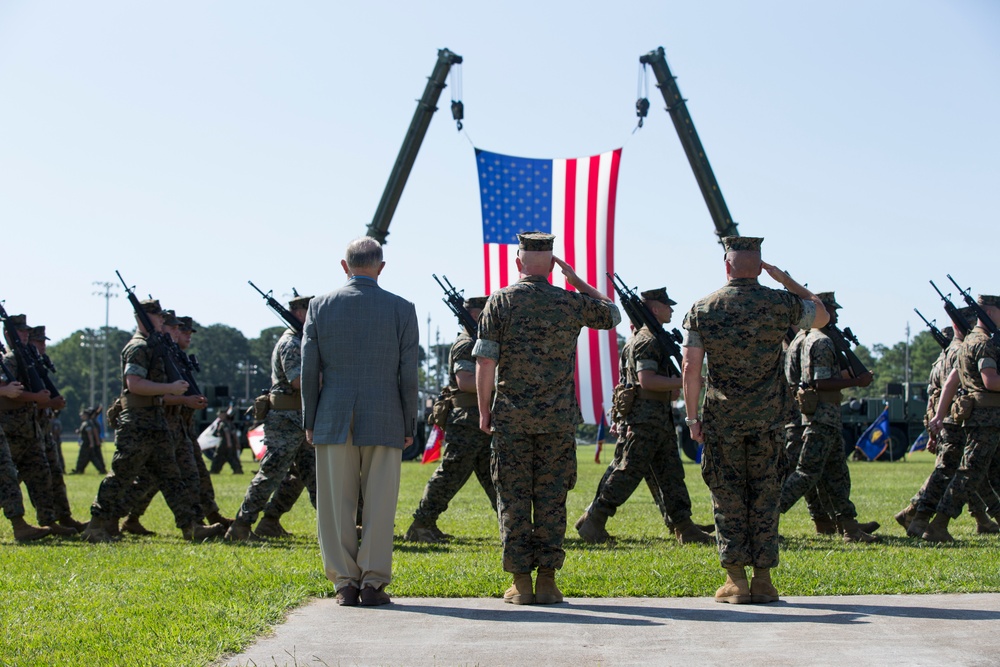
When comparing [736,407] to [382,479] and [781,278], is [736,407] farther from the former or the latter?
[382,479]

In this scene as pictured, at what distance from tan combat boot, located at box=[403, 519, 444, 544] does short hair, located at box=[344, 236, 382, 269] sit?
410cm

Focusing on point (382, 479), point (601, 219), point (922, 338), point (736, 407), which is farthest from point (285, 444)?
point (922, 338)

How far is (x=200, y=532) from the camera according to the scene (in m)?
10.5

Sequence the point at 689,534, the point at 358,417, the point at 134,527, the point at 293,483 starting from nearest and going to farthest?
1. the point at 358,417
2. the point at 689,534
3. the point at 293,483
4. the point at 134,527

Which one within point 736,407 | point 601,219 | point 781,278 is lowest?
point 736,407

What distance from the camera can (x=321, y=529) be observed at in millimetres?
6527

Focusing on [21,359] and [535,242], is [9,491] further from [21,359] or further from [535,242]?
[535,242]

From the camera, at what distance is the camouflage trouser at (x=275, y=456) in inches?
395

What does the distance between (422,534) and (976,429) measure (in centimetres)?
464

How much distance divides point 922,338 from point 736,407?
11471 cm

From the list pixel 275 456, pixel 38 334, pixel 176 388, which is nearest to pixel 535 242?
pixel 275 456

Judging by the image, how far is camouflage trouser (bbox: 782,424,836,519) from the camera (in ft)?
34.1

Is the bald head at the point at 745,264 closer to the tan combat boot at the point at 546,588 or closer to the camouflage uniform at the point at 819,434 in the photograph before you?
the tan combat boot at the point at 546,588

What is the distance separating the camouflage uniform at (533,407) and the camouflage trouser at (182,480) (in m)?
4.79
